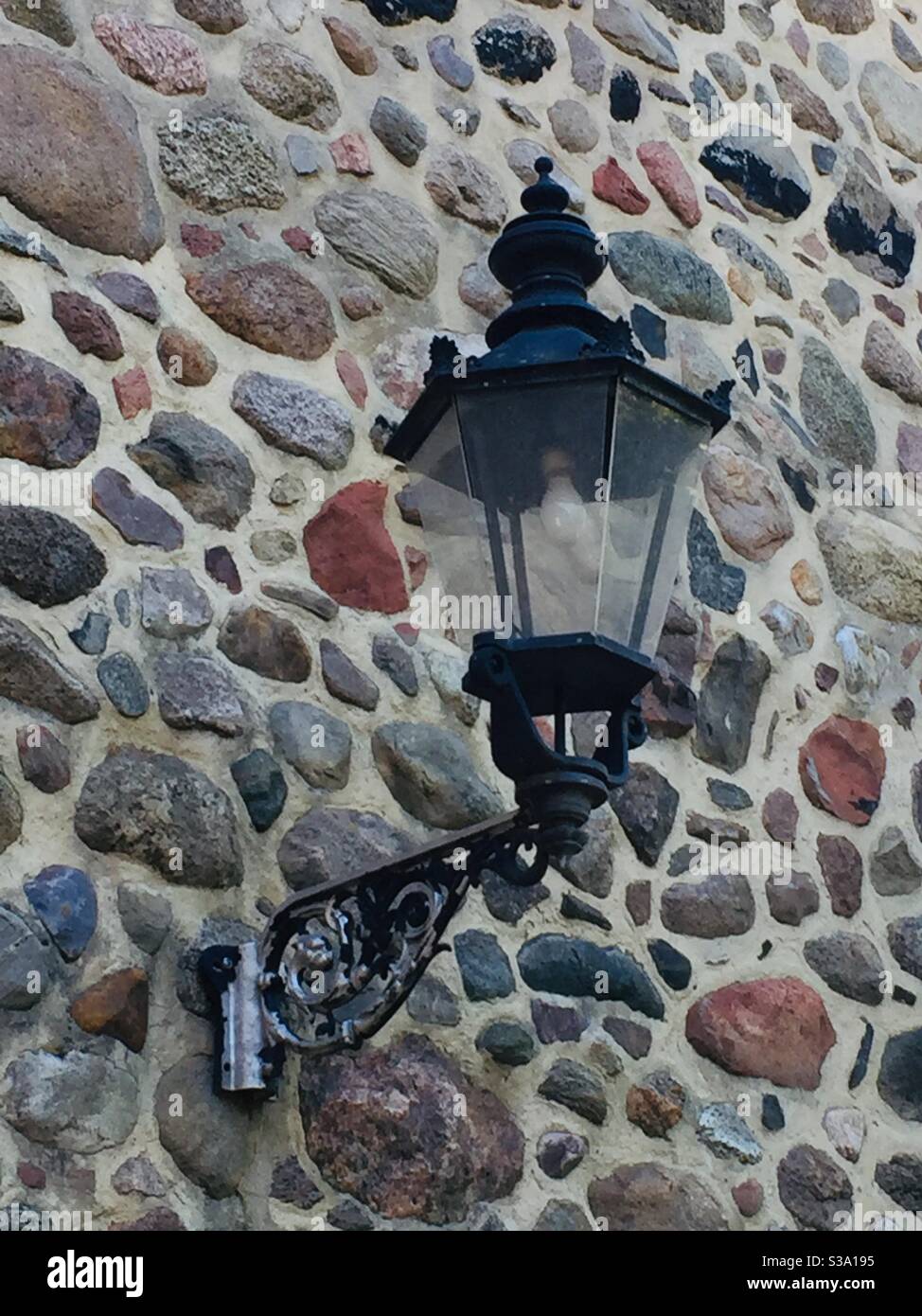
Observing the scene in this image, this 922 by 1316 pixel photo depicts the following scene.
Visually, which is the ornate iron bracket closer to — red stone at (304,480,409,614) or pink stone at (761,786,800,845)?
red stone at (304,480,409,614)

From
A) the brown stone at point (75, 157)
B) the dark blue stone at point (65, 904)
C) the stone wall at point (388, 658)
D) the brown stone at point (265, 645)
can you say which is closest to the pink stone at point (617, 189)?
the stone wall at point (388, 658)

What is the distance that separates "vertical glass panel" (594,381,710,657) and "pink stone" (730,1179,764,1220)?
3.28ft

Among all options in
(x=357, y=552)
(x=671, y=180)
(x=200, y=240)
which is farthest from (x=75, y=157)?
(x=671, y=180)

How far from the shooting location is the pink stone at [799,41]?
14.1 feet

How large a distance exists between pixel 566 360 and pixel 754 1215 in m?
1.34

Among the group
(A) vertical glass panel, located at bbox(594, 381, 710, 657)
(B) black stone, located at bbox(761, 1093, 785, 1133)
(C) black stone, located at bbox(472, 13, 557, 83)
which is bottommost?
(B) black stone, located at bbox(761, 1093, 785, 1133)

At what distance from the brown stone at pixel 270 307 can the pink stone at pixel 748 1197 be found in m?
1.31

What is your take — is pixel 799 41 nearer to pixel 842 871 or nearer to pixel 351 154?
pixel 351 154

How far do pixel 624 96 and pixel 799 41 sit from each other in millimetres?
638

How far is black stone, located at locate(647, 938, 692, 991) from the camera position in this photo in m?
3.15

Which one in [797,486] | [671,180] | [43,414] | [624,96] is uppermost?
[43,414]

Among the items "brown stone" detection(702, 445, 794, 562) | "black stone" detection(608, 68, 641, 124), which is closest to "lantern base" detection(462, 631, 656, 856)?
"brown stone" detection(702, 445, 794, 562)

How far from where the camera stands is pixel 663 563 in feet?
8.11

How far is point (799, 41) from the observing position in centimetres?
431
